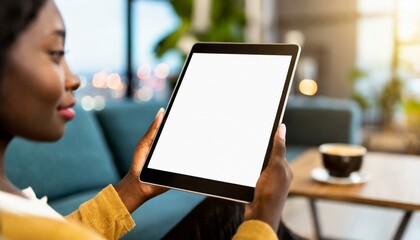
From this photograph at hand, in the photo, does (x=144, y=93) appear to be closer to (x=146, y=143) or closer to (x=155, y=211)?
(x=155, y=211)

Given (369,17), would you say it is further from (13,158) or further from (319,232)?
(13,158)

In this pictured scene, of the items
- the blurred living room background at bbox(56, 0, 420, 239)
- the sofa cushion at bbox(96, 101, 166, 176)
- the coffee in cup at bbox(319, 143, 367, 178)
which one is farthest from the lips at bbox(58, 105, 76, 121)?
the blurred living room background at bbox(56, 0, 420, 239)

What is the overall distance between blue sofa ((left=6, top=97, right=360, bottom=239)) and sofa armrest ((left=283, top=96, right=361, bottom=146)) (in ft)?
0.65

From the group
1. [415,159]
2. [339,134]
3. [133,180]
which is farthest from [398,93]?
[133,180]

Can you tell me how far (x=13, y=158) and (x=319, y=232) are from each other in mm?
1451

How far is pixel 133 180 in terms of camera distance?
3.25 ft

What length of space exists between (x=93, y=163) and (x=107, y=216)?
115 centimetres

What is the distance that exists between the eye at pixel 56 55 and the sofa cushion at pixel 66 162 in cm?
116

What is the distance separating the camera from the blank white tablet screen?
88 cm

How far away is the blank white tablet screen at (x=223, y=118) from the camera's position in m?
0.88

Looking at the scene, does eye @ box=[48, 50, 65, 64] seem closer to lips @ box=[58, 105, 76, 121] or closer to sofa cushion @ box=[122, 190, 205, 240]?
lips @ box=[58, 105, 76, 121]

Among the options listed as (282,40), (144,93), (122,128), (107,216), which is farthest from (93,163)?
(282,40)

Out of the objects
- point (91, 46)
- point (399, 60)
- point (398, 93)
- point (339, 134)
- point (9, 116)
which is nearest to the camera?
point (9, 116)

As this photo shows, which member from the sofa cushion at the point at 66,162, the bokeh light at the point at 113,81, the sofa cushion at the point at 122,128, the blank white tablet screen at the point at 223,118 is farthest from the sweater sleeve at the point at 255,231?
the bokeh light at the point at 113,81
